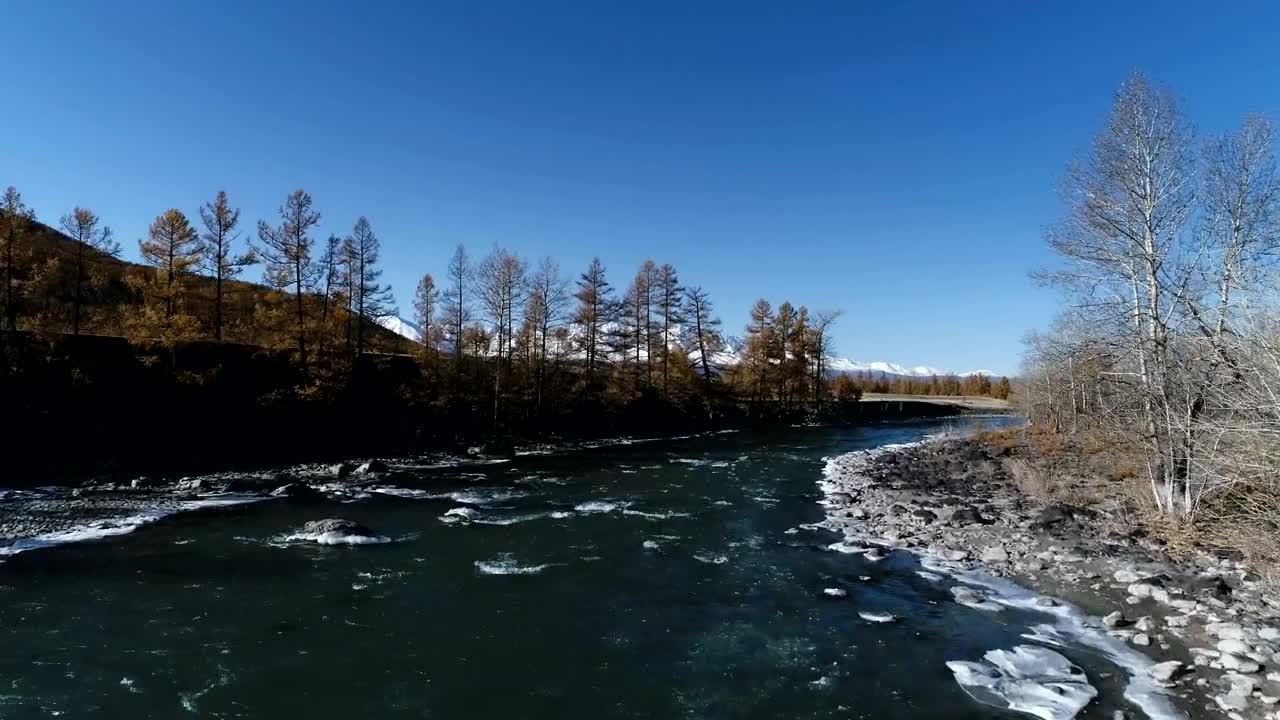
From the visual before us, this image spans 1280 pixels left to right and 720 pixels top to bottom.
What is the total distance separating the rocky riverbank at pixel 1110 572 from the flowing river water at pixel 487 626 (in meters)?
0.91

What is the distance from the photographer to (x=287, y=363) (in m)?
34.4

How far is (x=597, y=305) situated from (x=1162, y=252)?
124 feet

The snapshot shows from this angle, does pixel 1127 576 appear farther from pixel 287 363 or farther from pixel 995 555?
pixel 287 363

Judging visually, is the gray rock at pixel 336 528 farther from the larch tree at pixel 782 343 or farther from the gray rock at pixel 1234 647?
the larch tree at pixel 782 343

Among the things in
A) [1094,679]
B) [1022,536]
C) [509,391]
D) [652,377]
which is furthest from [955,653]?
[652,377]

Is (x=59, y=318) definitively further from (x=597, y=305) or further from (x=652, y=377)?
(x=652, y=377)

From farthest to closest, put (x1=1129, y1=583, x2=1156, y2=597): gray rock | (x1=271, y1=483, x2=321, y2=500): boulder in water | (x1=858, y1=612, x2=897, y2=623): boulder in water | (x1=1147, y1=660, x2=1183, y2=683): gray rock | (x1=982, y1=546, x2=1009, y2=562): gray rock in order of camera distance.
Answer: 1. (x1=271, y1=483, x2=321, y2=500): boulder in water
2. (x1=982, y1=546, x2=1009, y2=562): gray rock
3. (x1=1129, y1=583, x2=1156, y2=597): gray rock
4. (x1=858, y1=612, x2=897, y2=623): boulder in water
5. (x1=1147, y1=660, x2=1183, y2=683): gray rock

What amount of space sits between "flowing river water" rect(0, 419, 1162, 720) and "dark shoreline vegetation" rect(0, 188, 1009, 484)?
1434cm

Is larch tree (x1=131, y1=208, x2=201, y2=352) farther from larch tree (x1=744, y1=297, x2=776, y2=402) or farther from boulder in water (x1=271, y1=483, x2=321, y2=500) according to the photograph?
larch tree (x1=744, y1=297, x2=776, y2=402)

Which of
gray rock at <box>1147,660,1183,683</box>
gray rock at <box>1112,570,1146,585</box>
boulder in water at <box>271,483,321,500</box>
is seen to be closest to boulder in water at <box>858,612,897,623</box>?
gray rock at <box>1147,660,1183,683</box>

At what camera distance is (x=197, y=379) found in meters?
29.2

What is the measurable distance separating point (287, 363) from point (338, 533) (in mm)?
23656

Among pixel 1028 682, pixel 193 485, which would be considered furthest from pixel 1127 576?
pixel 193 485

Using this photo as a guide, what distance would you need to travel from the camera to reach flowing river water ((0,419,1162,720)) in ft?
24.1
